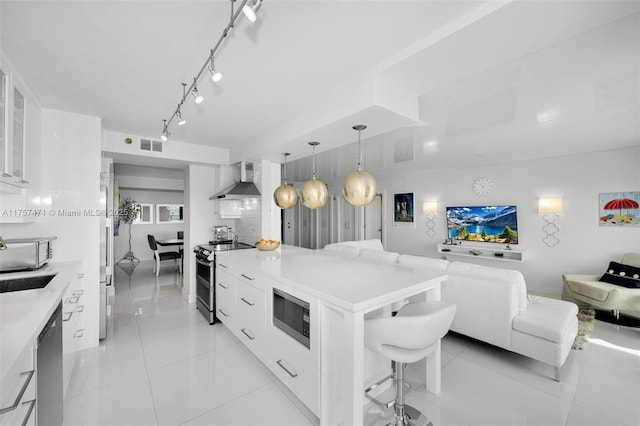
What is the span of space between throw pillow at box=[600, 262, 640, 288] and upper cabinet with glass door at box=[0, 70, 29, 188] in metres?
6.43

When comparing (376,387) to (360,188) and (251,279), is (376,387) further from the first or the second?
(360,188)

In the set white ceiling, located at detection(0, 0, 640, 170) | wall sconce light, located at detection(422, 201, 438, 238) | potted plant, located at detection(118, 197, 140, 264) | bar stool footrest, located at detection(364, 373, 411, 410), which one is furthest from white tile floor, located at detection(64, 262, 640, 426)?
potted plant, located at detection(118, 197, 140, 264)

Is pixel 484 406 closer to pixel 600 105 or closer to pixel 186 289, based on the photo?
pixel 600 105

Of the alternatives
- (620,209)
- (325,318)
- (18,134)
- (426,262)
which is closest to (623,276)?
(620,209)

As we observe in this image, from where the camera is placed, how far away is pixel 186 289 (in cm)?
438

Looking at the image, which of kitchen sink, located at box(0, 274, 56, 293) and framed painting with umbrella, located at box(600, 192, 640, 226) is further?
framed painting with umbrella, located at box(600, 192, 640, 226)

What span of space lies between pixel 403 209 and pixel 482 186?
75.2 inches

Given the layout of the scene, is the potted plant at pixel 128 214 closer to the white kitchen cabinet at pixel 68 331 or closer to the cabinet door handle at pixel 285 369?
the white kitchen cabinet at pixel 68 331

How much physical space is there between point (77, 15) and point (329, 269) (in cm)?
228

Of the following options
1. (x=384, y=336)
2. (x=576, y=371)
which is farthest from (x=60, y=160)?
(x=576, y=371)

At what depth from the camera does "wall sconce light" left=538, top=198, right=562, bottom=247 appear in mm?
4598

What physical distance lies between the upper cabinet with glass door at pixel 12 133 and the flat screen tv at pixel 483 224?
664 cm

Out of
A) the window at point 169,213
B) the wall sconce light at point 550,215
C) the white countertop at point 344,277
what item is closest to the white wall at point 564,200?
the wall sconce light at point 550,215

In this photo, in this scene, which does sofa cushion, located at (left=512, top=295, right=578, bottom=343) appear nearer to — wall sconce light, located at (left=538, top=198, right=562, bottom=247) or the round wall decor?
wall sconce light, located at (left=538, top=198, right=562, bottom=247)
